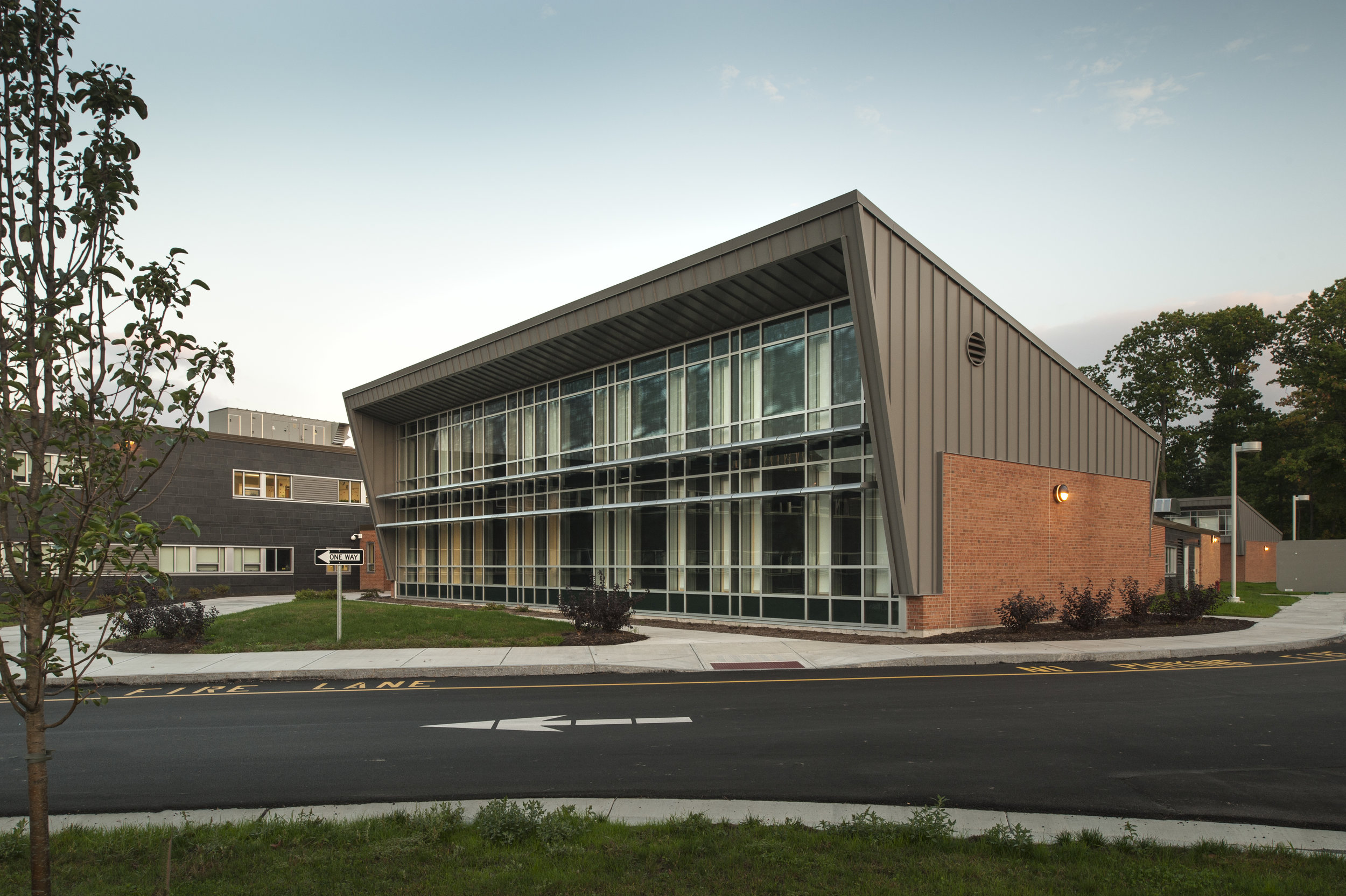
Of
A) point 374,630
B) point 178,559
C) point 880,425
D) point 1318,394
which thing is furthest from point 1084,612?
point 1318,394

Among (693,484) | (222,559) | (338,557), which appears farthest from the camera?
(222,559)

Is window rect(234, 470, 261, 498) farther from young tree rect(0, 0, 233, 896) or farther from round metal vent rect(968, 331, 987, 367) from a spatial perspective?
young tree rect(0, 0, 233, 896)

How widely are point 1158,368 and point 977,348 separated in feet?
176

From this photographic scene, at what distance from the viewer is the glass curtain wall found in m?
20.6

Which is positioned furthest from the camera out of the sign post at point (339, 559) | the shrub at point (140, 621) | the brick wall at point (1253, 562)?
the brick wall at point (1253, 562)

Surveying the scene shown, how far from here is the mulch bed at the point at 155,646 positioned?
17781 millimetres

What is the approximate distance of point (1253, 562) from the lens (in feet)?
181

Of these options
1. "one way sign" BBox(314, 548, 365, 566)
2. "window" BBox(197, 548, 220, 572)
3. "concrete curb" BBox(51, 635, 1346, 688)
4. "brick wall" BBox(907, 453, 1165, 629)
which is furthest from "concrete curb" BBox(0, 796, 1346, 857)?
"window" BBox(197, 548, 220, 572)

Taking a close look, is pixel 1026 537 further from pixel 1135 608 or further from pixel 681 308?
pixel 681 308

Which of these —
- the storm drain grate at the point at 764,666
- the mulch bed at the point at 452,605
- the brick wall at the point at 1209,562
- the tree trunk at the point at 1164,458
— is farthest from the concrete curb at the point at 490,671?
the tree trunk at the point at 1164,458

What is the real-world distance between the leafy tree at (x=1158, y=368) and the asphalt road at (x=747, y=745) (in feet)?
193

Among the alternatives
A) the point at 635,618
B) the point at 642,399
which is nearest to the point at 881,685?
the point at 635,618

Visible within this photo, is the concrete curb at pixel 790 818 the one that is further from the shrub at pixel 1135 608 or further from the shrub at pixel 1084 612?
the shrub at pixel 1135 608

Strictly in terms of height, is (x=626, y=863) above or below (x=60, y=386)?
below
